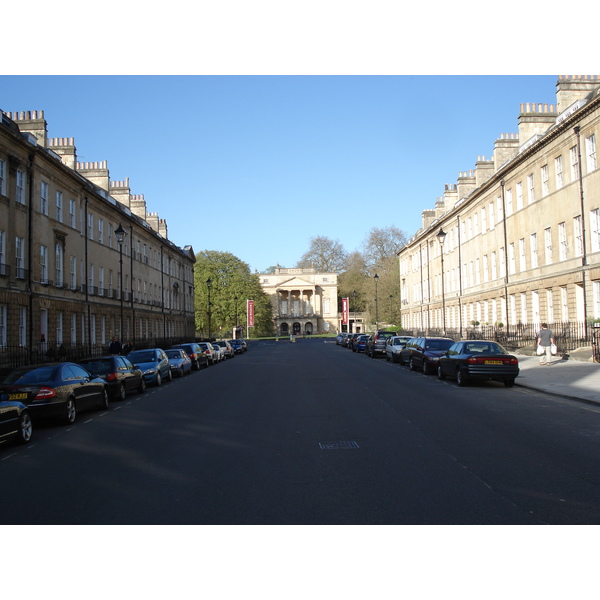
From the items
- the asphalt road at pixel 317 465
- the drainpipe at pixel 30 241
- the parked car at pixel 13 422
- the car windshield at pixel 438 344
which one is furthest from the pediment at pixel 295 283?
the parked car at pixel 13 422

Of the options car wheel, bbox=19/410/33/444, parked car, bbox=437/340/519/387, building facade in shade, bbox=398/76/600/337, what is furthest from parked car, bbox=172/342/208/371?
car wheel, bbox=19/410/33/444

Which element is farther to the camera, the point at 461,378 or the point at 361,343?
the point at 361,343

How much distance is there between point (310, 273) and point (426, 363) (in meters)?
109

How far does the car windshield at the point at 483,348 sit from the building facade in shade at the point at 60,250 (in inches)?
750

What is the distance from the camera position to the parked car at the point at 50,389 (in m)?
12.9

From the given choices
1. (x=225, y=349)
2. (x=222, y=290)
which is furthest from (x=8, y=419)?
(x=222, y=290)

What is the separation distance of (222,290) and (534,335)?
66946mm

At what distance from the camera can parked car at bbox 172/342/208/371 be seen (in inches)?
1309

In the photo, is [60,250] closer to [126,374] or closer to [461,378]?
[126,374]

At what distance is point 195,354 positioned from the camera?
33.6m

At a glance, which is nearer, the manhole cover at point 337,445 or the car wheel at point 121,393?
the manhole cover at point 337,445

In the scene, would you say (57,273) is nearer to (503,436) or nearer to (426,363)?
(426,363)

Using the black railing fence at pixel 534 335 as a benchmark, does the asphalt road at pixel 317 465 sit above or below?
below

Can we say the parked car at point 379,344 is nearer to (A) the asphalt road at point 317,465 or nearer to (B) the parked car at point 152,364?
(B) the parked car at point 152,364
